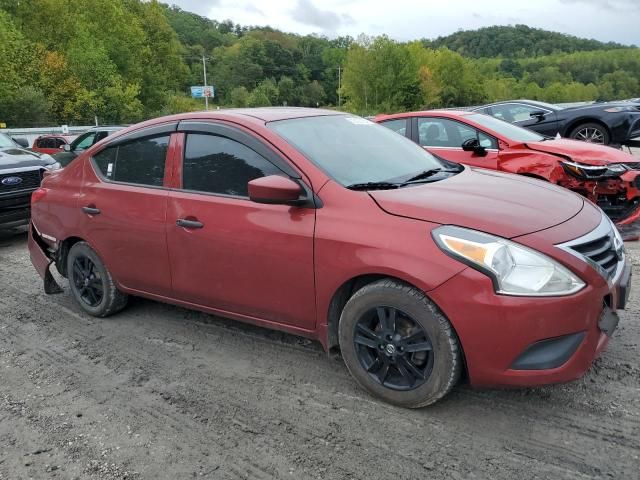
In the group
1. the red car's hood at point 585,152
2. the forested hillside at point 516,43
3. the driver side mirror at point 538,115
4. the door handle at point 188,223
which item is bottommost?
the door handle at point 188,223

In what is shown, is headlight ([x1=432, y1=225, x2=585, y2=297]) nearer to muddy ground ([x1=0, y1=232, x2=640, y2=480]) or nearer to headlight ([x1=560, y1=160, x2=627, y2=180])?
muddy ground ([x1=0, y1=232, x2=640, y2=480])

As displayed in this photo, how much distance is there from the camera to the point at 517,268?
263 centimetres

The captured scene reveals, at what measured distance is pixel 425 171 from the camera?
3.72 meters

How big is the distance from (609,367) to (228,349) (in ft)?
8.08

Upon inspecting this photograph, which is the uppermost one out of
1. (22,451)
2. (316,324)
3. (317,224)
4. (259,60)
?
(259,60)

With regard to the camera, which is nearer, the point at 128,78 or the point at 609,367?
the point at 609,367

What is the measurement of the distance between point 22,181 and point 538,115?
912cm

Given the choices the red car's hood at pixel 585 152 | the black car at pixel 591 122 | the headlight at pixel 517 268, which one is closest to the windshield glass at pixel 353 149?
the headlight at pixel 517 268

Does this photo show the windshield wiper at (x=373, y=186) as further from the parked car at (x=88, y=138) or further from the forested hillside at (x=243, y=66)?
the forested hillside at (x=243, y=66)

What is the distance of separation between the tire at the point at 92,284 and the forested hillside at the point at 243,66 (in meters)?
40.4

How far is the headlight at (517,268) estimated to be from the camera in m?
2.60

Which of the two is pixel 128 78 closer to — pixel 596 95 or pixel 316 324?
pixel 316 324

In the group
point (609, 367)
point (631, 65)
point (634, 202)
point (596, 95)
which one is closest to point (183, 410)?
point (609, 367)

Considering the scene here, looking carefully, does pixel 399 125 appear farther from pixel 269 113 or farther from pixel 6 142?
pixel 6 142
